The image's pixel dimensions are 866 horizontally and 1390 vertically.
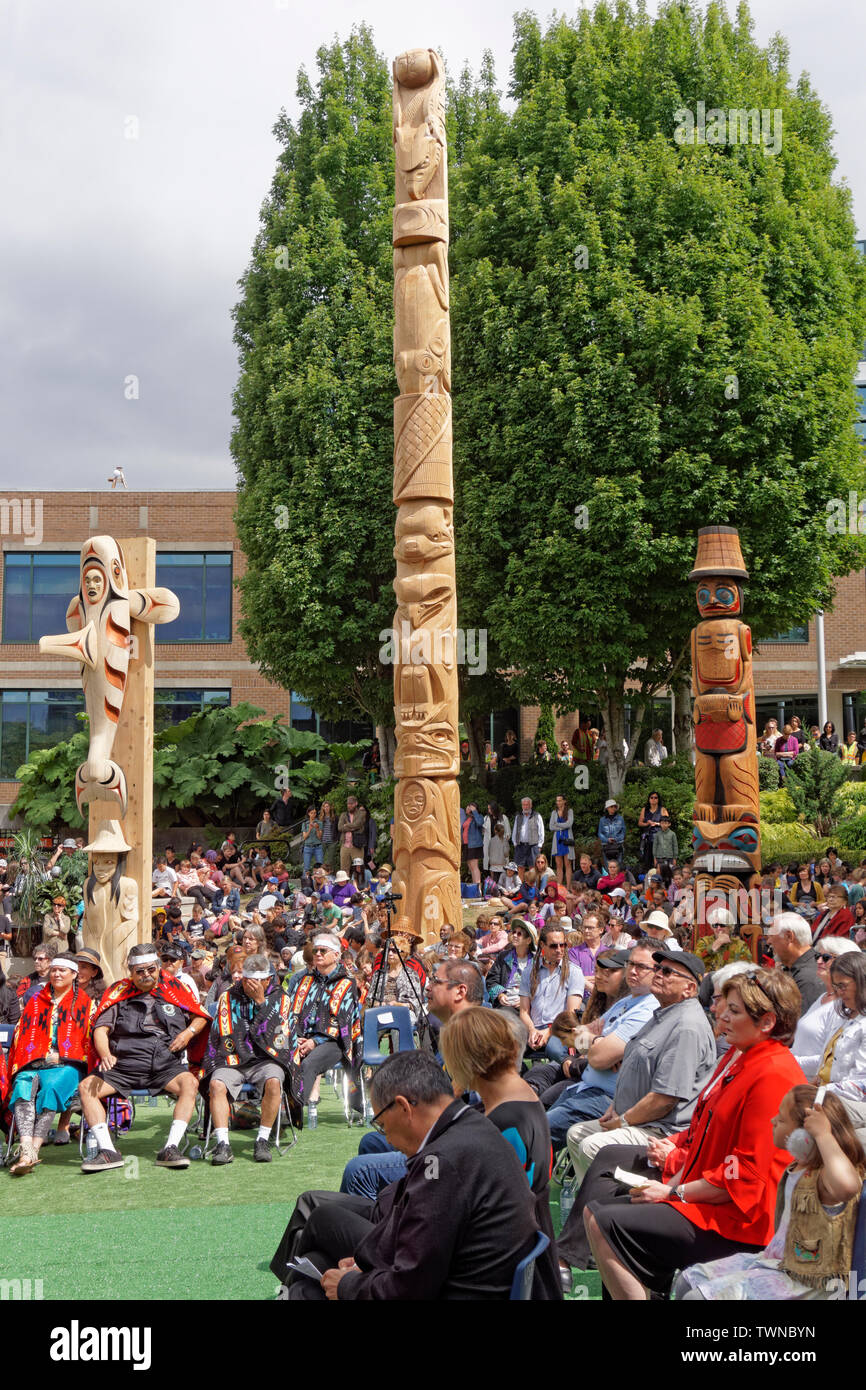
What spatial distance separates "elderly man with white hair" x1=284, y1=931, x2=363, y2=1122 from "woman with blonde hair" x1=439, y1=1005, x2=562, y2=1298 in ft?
16.9

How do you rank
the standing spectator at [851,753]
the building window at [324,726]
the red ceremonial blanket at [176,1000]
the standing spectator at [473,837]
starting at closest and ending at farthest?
the red ceremonial blanket at [176,1000]
the standing spectator at [473,837]
the standing spectator at [851,753]
the building window at [324,726]

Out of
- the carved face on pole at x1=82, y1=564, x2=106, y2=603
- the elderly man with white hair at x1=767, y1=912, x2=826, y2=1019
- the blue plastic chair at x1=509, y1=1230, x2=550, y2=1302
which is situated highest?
the carved face on pole at x1=82, y1=564, x2=106, y2=603

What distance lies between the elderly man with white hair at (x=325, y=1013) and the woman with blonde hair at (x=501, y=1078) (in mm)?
5141

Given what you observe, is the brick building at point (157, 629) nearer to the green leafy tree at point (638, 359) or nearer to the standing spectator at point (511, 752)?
the standing spectator at point (511, 752)

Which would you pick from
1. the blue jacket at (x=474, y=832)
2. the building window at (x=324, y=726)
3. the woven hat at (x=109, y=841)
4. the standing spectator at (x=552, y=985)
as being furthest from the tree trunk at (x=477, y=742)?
the standing spectator at (x=552, y=985)

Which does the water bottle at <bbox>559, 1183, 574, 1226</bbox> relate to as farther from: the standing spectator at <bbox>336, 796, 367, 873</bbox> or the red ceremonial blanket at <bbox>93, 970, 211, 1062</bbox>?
the standing spectator at <bbox>336, 796, 367, 873</bbox>

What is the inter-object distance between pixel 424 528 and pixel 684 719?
1179cm

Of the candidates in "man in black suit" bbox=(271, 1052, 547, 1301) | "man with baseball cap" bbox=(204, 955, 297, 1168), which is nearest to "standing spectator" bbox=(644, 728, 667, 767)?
"man with baseball cap" bbox=(204, 955, 297, 1168)

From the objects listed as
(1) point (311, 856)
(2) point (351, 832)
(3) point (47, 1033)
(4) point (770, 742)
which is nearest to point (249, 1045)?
(3) point (47, 1033)

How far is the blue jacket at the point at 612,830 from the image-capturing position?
65.3 ft

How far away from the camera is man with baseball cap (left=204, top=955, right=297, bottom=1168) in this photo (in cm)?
885

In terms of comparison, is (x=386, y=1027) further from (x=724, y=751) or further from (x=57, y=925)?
(x=57, y=925)

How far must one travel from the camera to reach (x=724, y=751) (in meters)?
13.5
